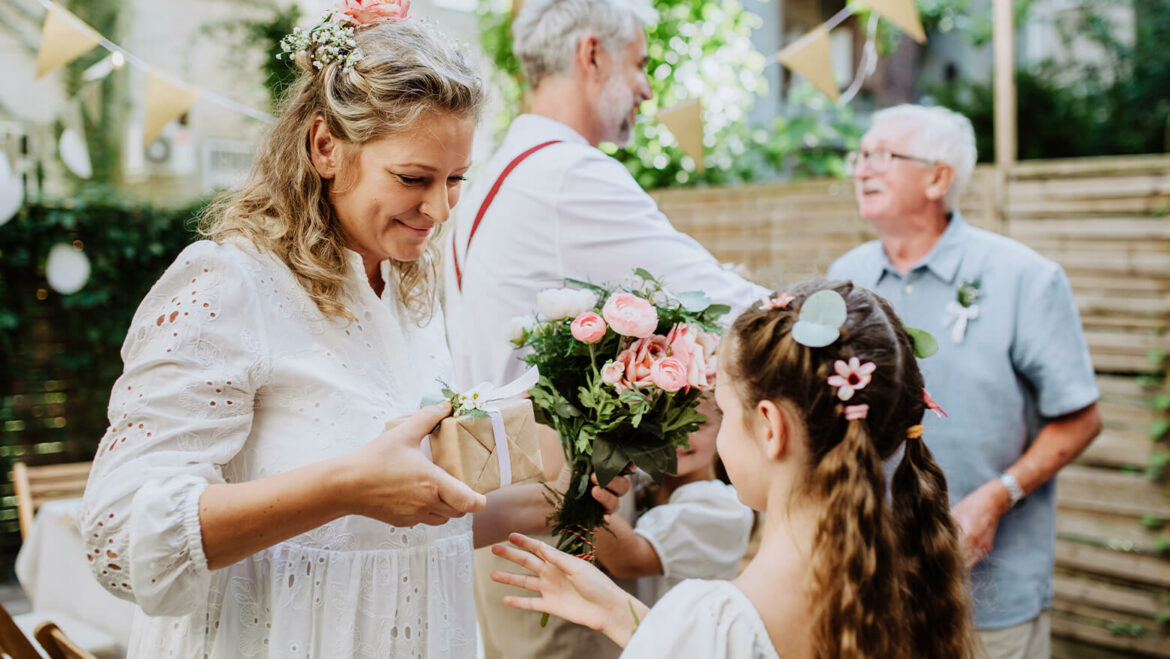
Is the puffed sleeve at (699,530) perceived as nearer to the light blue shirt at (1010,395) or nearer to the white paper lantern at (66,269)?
the light blue shirt at (1010,395)

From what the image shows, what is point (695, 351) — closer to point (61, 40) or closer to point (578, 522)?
point (578, 522)

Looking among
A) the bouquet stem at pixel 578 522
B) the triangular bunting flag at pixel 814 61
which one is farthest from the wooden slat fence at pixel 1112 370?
the bouquet stem at pixel 578 522

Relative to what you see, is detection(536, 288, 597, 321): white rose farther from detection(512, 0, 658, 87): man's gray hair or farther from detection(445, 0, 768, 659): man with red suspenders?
detection(512, 0, 658, 87): man's gray hair

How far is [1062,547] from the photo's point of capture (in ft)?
13.5

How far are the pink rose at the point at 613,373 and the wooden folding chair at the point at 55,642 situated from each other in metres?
1.54

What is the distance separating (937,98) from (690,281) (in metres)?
9.46

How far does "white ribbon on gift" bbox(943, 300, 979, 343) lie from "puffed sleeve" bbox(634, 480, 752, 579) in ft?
2.75

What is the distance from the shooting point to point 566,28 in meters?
2.31

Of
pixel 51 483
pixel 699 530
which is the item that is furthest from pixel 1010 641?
pixel 51 483

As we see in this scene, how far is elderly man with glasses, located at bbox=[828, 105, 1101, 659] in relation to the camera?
2557mm

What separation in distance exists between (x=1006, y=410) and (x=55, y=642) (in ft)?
8.31

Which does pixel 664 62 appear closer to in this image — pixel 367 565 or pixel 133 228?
pixel 133 228

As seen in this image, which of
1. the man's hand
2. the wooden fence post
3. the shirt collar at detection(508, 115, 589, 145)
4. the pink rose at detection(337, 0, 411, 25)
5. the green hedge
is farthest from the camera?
the green hedge

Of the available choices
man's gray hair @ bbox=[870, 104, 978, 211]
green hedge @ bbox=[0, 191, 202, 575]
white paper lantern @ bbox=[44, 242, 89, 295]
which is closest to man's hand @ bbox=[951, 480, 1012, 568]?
man's gray hair @ bbox=[870, 104, 978, 211]
